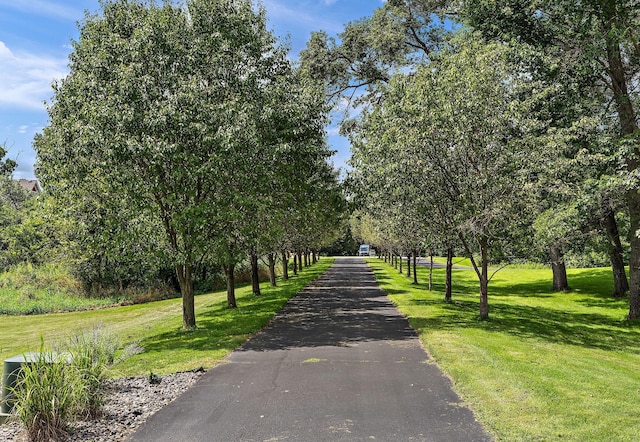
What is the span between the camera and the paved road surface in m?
5.92

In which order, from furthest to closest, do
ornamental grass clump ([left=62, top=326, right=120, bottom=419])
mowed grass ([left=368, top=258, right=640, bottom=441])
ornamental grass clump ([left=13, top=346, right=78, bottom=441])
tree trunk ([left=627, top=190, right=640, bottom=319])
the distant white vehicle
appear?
the distant white vehicle < tree trunk ([left=627, top=190, right=640, bottom=319]) < ornamental grass clump ([left=62, top=326, right=120, bottom=419]) < mowed grass ([left=368, top=258, right=640, bottom=441]) < ornamental grass clump ([left=13, top=346, right=78, bottom=441])

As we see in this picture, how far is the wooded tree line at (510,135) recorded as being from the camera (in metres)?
13.4

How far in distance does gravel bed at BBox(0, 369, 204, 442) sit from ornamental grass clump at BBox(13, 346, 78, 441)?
18 cm

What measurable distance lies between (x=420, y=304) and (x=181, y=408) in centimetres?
1400

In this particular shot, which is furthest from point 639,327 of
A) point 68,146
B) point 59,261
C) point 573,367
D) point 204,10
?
point 59,261

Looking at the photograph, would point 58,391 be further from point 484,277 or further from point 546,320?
point 546,320

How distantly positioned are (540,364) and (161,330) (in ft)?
36.3

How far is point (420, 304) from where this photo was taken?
19.6 meters

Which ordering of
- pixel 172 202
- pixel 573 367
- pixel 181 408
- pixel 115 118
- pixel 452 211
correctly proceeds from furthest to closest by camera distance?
pixel 452 211 < pixel 172 202 < pixel 115 118 < pixel 573 367 < pixel 181 408

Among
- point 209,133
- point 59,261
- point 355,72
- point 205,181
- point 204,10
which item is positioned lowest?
point 59,261

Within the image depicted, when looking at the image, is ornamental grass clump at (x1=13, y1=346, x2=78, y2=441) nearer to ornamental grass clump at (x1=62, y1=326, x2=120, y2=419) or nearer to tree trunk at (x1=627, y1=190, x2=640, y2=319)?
ornamental grass clump at (x1=62, y1=326, x2=120, y2=419)

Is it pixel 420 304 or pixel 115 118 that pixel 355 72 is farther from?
pixel 115 118

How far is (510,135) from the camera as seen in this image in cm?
1401

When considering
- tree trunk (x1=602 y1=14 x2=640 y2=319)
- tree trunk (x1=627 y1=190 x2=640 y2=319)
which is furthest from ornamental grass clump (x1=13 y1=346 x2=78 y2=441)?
tree trunk (x1=627 y1=190 x2=640 y2=319)
